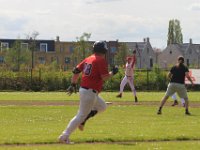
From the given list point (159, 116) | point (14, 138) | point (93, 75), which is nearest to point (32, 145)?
point (14, 138)

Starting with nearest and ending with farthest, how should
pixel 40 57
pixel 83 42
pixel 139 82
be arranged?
1. pixel 139 82
2. pixel 83 42
3. pixel 40 57

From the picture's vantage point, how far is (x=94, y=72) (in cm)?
1205

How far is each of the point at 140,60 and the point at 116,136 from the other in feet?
393

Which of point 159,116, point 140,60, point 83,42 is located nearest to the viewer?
point 159,116

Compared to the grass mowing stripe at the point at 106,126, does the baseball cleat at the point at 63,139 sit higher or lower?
higher

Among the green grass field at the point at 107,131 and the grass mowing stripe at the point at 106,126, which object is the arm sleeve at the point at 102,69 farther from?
the grass mowing stripe at the point at 106,126

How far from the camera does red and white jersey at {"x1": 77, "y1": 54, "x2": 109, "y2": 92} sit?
39.4 feet

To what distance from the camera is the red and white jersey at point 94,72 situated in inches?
473

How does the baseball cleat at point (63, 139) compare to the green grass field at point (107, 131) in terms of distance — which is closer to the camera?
the baseball cleat at point (63, 139)

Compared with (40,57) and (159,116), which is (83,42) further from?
(159,116)

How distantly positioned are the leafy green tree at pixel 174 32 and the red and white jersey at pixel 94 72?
125046 mm

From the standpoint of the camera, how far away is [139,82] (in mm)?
51438

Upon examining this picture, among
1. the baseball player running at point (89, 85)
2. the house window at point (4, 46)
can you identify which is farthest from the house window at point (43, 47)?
the baseball player running at point (89, 85)

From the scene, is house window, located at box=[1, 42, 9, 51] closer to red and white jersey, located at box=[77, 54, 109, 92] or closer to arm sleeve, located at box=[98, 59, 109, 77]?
red and white jersey, located at box=[77, 54, 109, 92]
